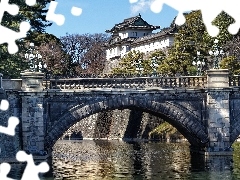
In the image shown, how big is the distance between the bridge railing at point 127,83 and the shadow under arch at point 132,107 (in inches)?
40.6

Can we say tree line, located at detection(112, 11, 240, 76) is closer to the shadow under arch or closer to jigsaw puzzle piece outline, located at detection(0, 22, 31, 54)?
the shadow under arch

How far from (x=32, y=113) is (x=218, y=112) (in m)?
12.6

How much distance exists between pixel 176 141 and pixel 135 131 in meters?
11.6

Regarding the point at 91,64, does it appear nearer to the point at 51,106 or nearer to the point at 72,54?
the point at 72,54

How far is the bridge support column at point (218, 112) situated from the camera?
35.6 metres

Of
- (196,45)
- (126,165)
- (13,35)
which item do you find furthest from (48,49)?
(13,35)

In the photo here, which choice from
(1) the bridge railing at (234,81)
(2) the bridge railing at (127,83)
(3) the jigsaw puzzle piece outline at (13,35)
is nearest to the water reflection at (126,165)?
(2) the bridge railing at (127,83)

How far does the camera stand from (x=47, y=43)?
224 feet

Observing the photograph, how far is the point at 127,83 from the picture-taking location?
35906mm

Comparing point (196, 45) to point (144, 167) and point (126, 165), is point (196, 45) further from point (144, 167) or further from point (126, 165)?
point (144, 167)

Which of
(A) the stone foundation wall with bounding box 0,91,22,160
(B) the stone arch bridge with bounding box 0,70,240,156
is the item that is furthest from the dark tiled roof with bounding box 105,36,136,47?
(A) the stone foundation wall with bounding box 0,91,22,160

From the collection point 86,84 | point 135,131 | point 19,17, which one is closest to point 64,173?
point 86,84

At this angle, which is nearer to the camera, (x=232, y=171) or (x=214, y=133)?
(x=232, y=171)

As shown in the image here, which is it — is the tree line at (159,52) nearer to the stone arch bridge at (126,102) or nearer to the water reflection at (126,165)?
the stone arch bridge at (126,102)
